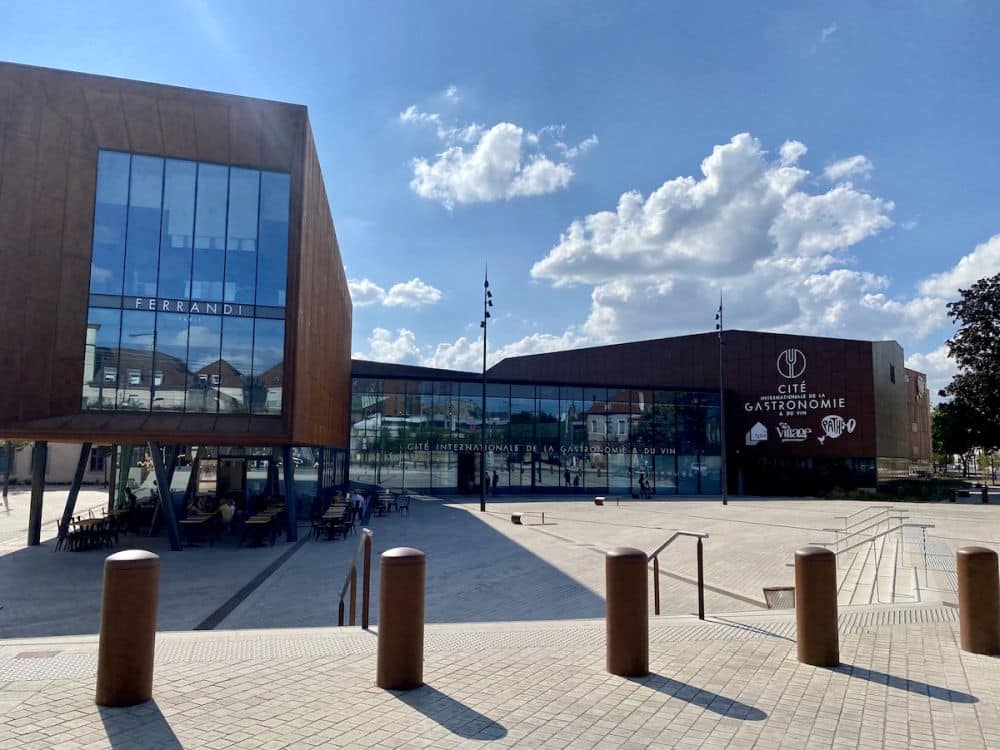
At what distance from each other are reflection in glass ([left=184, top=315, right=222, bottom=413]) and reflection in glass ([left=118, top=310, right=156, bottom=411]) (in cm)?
103

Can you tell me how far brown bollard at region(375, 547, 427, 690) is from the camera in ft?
18.0

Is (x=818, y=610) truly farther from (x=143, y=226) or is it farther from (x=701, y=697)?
(x=143, y=226)

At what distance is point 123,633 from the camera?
4.98 meters

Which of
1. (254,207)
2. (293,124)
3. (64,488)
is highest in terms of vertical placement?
(293,124)

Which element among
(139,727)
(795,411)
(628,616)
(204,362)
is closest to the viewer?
(139,727)

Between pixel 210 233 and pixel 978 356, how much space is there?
44.9m

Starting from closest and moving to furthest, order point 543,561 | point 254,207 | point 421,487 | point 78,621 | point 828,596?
1. point 828,596
2. point 78,621
3. point 543,561
4. point 254,207
5. point 421,487

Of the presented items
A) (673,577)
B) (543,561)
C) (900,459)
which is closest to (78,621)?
(543,561)

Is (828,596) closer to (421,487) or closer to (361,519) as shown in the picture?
(361,519)

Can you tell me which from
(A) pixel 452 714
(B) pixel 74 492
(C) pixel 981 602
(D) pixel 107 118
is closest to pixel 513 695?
(A) pixel 452 714

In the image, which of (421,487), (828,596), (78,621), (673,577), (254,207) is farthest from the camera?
(421,487)

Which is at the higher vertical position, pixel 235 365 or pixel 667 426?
pixel 235 365

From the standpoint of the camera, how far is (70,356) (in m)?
18.4

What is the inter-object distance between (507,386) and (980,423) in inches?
1201
